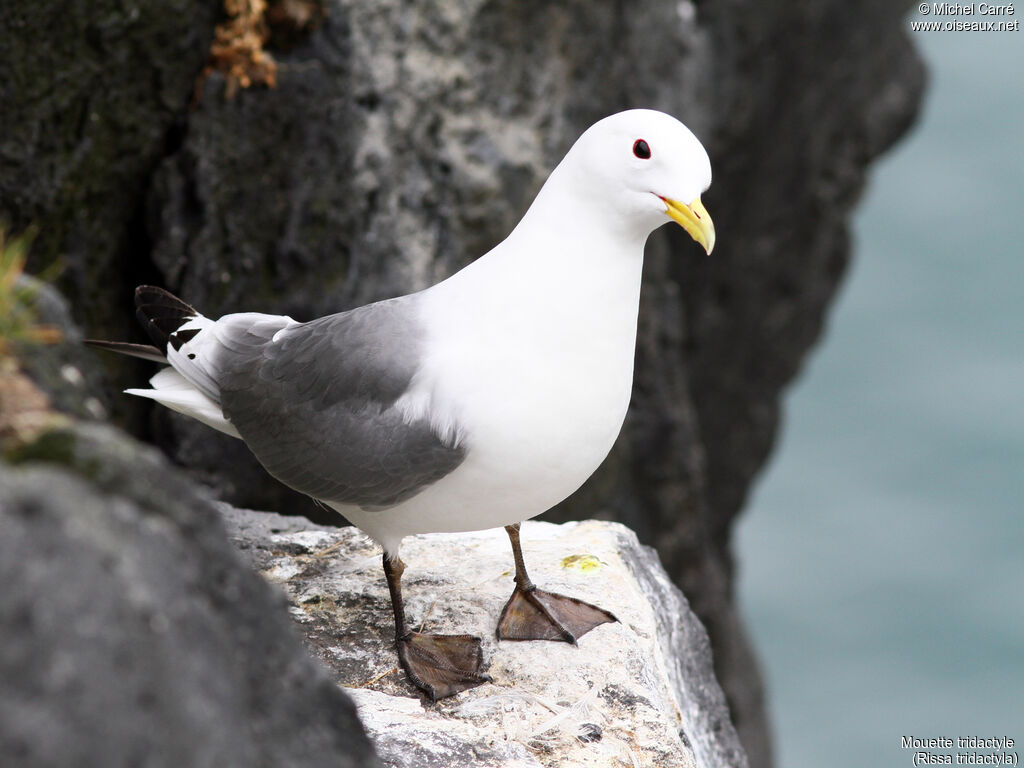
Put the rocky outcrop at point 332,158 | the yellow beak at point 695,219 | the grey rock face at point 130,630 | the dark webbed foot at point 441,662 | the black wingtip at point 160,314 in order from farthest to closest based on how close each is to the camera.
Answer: the rocky outcrop at point 332,158 → the black wingtip at point 160,314 → the dark webbed foot at point 441,662 → the yellow beak at point 695,219 → the grey rock face at point 130,630

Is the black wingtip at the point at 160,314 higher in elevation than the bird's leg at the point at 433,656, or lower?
higher

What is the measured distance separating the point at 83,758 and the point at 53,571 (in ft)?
0.70

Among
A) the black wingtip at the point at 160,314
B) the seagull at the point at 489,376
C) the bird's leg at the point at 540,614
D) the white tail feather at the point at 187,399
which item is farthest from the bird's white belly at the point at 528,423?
the black wingtip at the point at 160,314

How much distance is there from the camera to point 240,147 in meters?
5.13

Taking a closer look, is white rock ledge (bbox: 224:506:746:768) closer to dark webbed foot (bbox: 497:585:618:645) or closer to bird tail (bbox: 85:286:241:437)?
dark webbed foot (bbox: 497:585:618:645)

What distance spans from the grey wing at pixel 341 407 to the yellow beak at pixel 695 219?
2.38 feet

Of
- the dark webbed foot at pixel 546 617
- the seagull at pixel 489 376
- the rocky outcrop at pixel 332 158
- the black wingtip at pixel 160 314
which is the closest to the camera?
the seagull at pixel 489 376

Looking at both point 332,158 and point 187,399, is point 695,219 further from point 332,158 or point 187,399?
point 332,158

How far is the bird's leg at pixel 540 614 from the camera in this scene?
332cm

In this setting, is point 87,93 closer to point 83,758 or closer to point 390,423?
point 390,423

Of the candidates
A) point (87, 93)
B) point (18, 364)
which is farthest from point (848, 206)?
point (18, 364)

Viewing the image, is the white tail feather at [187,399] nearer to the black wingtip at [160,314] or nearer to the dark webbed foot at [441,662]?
the black wingtip at [160,314]

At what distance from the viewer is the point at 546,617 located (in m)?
3.34

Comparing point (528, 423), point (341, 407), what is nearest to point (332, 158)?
point (341, 407)
